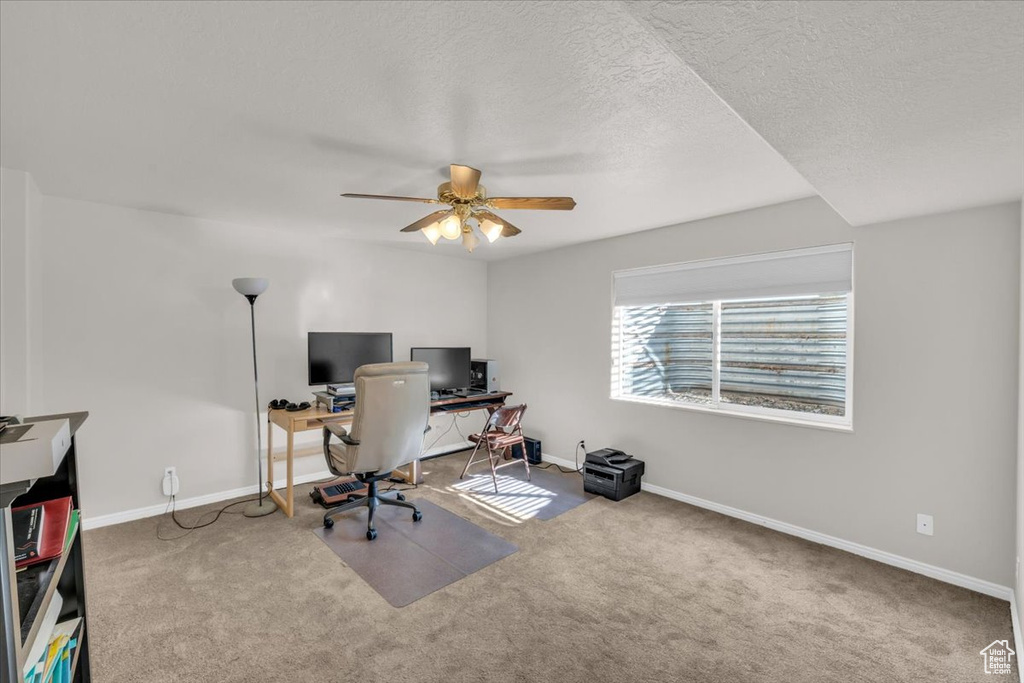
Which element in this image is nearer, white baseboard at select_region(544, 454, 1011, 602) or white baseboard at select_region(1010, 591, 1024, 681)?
white baseboard at select_region(1010, 591, 1024, 681)

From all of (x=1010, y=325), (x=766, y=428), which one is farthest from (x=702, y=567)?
(x=1010, y=325)

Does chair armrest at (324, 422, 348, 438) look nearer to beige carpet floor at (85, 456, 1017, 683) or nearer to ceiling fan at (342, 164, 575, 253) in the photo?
beige carpet floor at (85, 456, 1017, 683)

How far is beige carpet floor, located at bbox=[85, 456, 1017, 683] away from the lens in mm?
1855

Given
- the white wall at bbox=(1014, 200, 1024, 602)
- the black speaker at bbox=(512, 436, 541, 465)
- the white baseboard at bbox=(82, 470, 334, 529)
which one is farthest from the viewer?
the black speaker at bbox=(512, 436, 541, 465)

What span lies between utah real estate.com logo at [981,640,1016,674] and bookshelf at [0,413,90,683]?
3.15 meters

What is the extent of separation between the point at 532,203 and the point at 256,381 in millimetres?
2615

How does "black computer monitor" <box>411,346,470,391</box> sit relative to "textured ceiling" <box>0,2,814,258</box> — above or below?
below

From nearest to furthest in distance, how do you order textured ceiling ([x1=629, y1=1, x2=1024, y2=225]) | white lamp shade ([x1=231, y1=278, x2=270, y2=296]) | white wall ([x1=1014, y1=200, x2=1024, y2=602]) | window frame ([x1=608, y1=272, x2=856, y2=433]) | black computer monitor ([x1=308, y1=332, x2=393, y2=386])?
1. textured ceiling ([x1=629, y1=1, x2=1024, y2=225])
2. white wall ([x1=1014, y1=200, x2=1024, y2=602])
3. window frame ([x1=608, y1=272, x2=856, y2=433])
4. white lamp shade ([x1=231, y1=278, x2=270, y2=296])
5. black computer monitor ([x1=308, y1=332, x2=393, y2=386])

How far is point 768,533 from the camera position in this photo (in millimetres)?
3094

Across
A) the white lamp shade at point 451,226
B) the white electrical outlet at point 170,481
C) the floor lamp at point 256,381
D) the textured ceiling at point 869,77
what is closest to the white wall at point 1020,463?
the textured ceiling at point 869,77

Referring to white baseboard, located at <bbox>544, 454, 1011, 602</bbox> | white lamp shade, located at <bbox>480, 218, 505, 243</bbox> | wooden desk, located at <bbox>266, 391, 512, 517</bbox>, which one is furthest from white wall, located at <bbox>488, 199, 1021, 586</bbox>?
wooden desk, located at <bbox>266, 391, 512, 517</bbox>

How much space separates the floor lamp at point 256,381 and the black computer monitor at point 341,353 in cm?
45

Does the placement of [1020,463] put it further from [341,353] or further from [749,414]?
[341,353]

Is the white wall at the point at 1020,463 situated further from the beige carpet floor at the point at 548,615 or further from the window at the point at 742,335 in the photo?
the window at the point at 742,335
